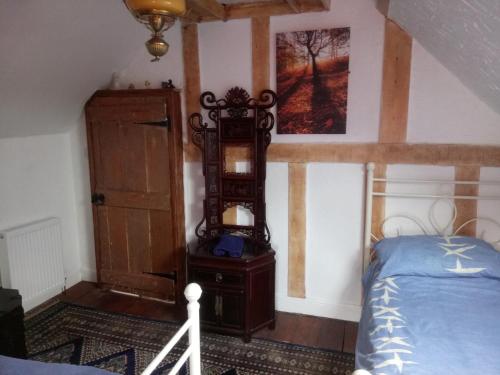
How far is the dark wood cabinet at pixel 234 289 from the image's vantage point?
9.05ft

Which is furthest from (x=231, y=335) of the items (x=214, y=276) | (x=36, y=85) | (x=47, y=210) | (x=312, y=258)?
(x=36, y=85)

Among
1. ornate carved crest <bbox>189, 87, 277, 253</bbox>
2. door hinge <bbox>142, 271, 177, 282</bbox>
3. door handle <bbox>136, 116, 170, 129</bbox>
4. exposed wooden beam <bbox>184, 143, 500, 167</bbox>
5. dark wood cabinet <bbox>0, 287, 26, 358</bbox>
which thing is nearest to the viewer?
dark wood cabinet <bbox>0, 287, 26, 358</bbox>

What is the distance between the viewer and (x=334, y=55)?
2.78 metres

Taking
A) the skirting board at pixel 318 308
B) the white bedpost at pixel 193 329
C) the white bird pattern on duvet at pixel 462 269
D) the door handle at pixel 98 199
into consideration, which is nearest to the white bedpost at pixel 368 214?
the skirting board at pixel 318 308

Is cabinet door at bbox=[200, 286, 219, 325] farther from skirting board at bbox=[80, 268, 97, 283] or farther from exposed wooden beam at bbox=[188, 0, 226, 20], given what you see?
exposed wooden beam at bbox=[188, 0, 226, 20]

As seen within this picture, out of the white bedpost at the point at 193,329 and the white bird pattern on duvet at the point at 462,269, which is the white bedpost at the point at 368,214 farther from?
the white bedpost at the point at 193,329

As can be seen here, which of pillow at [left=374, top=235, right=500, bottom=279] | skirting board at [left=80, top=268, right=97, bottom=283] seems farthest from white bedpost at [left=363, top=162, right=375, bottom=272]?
skirting board at [left=80, top=268, right=97, bottom=283]

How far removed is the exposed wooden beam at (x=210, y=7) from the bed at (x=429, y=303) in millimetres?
1517

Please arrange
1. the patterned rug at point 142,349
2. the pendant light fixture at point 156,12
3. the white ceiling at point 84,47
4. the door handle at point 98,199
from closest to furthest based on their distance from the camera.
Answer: the pendant light fixture at point 156,12
the white ceiling at point 84,47
the patterned rug at point 142,349
the door handle at point 98,199

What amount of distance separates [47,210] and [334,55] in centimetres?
268

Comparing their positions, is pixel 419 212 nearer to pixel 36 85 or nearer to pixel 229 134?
pixel 229 134

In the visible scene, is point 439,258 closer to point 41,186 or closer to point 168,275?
point 168,275

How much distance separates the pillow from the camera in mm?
2316

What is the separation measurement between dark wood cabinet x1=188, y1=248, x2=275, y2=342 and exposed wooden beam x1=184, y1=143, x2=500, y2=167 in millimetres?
759
